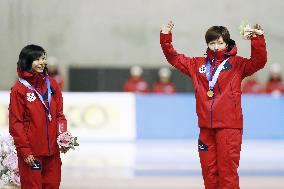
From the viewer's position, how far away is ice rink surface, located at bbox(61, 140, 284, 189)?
946 cm

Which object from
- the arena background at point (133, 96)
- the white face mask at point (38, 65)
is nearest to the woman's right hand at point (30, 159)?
the white face mask at point (38, 65)

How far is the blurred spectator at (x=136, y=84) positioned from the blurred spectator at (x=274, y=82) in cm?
330

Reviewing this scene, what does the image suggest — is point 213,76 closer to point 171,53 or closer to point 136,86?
point 171,53

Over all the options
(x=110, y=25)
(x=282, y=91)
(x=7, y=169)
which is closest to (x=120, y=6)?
(x=110, y=25)

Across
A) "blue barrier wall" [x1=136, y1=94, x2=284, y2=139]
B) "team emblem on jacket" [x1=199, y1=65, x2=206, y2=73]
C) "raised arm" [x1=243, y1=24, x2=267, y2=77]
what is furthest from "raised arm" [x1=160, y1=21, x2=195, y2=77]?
"blue barrier wall" [x1=136, y1=94, x2=284, y2=139]

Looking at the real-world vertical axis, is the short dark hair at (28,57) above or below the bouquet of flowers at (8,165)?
above

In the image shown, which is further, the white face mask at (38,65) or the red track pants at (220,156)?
the red track pants at (220,156)

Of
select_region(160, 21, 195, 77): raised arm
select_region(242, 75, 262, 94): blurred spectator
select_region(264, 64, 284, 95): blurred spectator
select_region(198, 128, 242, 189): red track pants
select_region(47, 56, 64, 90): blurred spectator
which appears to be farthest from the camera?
select_region(47, 56, 64, 90): blurred spectator

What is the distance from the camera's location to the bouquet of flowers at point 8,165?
807cm

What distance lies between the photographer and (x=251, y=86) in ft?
69.2

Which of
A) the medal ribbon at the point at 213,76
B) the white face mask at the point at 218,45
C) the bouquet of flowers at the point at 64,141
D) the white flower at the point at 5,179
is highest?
the white face mask at the point at 218,45

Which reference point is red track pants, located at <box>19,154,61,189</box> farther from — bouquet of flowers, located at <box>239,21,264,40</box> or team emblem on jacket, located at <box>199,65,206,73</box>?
bouquet of flowers, located at <box>239,21,264,40</box>

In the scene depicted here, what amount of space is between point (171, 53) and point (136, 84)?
45.6 ft

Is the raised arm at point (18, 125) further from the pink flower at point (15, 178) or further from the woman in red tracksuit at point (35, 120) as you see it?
the pink flower at point (15, 178)
